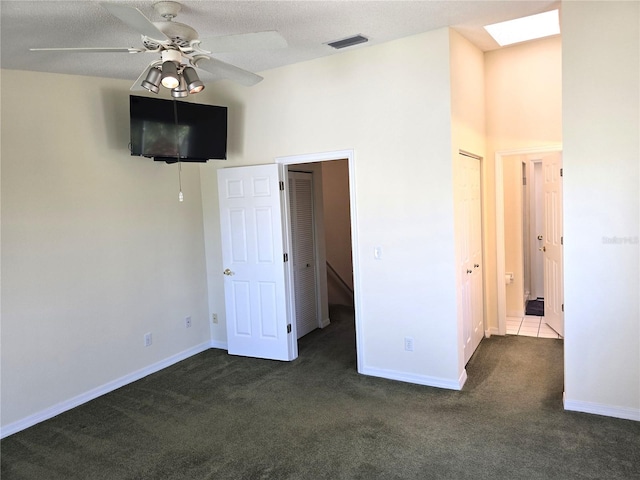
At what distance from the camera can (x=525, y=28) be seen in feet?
13.1

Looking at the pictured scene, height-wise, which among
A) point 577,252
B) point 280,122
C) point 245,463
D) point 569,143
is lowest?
point 245,463

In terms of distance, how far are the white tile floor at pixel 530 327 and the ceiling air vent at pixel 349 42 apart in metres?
3.44

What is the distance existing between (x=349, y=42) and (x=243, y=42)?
4.55ft

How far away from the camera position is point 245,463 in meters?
2.77

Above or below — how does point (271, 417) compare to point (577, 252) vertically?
below

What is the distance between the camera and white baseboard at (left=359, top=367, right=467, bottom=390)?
11.9 feet

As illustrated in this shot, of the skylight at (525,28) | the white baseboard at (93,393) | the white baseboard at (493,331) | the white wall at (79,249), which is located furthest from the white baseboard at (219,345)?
the skylight at (525,28)

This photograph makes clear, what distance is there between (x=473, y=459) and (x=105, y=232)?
11.1 feet

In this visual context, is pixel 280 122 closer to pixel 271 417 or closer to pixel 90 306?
pixel 90 306

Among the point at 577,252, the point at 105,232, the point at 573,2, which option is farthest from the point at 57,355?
the point at 573,2

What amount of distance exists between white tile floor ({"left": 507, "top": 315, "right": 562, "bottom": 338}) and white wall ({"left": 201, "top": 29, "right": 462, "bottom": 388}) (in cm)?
174

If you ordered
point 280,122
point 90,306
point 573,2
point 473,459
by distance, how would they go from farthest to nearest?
point 280,122 → point 90,306 → point 573,2 → point 473,459

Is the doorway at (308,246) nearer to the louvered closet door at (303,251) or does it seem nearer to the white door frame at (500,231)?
the louvered closet door at (303,251)

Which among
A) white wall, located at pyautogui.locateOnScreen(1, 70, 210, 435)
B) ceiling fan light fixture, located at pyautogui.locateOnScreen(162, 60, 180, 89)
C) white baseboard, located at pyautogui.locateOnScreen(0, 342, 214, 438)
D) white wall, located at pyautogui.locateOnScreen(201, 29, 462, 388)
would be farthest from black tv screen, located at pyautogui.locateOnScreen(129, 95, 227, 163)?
white baseboard, located at pyautogui.locateOnScreen(0, 342, 214, 438)
